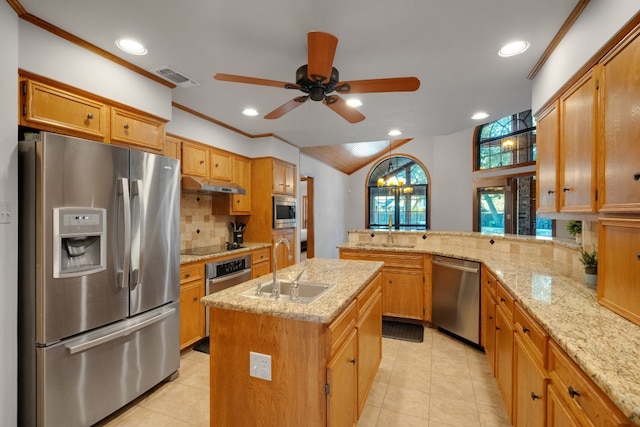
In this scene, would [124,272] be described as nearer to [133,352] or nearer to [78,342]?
[78,342]

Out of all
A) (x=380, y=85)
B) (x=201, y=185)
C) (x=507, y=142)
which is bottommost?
(x=201, y=185)

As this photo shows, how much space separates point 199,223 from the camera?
3.70m

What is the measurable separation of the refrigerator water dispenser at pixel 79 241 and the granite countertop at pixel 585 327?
241 cm

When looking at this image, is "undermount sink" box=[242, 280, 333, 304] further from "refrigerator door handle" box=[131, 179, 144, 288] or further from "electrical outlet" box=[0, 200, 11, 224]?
"electrical outlet" box=[0, 200, 11, 224]

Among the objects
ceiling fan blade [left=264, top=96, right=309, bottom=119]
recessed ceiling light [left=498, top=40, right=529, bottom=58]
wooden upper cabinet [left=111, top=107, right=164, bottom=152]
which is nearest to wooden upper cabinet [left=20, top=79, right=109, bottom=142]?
wooden upper cabinet [left=111, top=107, right=164, bottom=152]

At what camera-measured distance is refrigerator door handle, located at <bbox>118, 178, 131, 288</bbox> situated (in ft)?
6.36

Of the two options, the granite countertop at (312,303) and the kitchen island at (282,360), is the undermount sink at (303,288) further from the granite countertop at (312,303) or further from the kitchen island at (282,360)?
the kitchen island at (282,360)

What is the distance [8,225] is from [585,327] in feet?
9.25

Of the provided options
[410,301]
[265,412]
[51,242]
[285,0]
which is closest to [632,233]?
[265,412]

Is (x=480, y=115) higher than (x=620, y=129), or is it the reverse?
(x=480, y=115)

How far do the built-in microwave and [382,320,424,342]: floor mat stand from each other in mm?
1994

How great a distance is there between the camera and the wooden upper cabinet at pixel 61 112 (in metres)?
1.72

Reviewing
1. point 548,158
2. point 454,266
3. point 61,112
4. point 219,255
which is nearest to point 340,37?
point 548,158

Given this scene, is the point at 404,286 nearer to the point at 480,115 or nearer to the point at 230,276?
the point at 230,276
